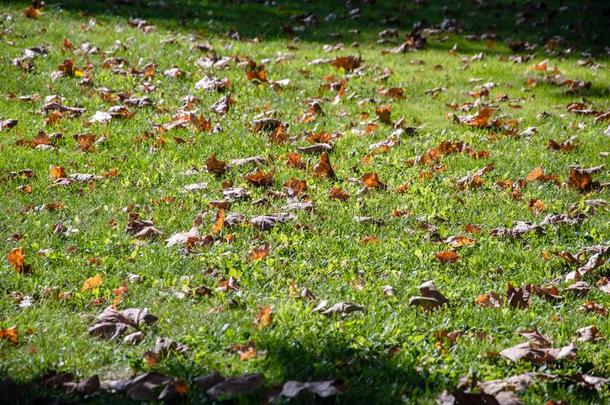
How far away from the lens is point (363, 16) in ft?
39.2

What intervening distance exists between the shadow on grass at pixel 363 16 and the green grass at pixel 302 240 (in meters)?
2.04

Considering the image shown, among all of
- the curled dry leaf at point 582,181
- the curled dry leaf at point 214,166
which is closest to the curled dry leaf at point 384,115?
the curled dry leaf at point 582,181

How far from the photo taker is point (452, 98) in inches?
322

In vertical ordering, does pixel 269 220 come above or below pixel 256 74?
above

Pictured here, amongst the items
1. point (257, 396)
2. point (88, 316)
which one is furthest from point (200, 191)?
point (257, 396)

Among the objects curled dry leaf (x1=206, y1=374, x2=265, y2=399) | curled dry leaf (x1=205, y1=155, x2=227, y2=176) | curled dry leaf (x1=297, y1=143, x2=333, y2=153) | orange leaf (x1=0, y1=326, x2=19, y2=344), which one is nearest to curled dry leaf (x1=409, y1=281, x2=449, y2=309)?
curled dry leaf (x1=206, y1=374, x2=265, y2=399)

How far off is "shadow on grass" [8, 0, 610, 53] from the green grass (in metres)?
2.04

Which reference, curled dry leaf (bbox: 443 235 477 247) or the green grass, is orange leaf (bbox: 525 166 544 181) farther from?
curled dry leaf (bbox: 443 235 477 247)

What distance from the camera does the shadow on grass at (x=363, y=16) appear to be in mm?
10932

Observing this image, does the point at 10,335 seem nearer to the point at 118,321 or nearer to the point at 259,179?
the point at 118,321

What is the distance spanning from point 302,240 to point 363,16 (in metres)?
7.75

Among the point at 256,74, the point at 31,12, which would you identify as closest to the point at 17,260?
the point at 256,74

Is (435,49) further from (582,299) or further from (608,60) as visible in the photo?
(582,299)

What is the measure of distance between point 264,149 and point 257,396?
324cm
